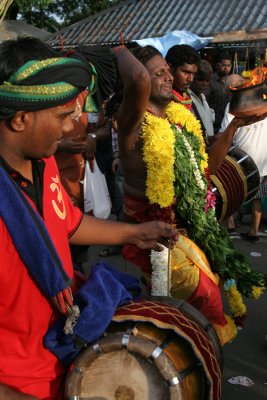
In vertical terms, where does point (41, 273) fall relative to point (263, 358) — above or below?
above

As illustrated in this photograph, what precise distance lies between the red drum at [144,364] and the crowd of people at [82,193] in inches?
4.9

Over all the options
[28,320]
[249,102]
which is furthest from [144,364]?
[249,102]

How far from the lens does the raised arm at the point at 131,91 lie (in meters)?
3.06

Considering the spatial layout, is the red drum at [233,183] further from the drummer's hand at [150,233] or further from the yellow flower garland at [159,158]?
the drummer's hand at [150,233]

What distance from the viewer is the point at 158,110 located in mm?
3598

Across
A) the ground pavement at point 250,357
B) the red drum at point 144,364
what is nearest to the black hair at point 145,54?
the red drum at point 144,364

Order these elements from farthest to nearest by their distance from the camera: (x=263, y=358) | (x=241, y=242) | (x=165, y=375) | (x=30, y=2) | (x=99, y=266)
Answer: (x=30, y=2) < (x=241, y=242) < (x=263, y=358) < (x=99, y=266) < (x=165, y=375)

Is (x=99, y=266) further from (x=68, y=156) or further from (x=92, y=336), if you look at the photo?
(x=68, y=156)

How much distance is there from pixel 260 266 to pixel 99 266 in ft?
14.1

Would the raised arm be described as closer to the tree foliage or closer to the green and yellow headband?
the green and yellow headband

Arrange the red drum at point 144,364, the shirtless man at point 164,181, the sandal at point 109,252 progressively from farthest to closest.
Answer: the sandal at point 109,252 → the shirtless man at point 164,181 → the red drum at point 144,364

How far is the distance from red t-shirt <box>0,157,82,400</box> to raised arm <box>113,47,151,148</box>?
1044mm

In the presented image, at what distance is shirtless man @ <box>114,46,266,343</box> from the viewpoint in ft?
10.5

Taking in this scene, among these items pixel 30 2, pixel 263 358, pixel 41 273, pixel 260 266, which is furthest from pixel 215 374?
pixel 30 2
